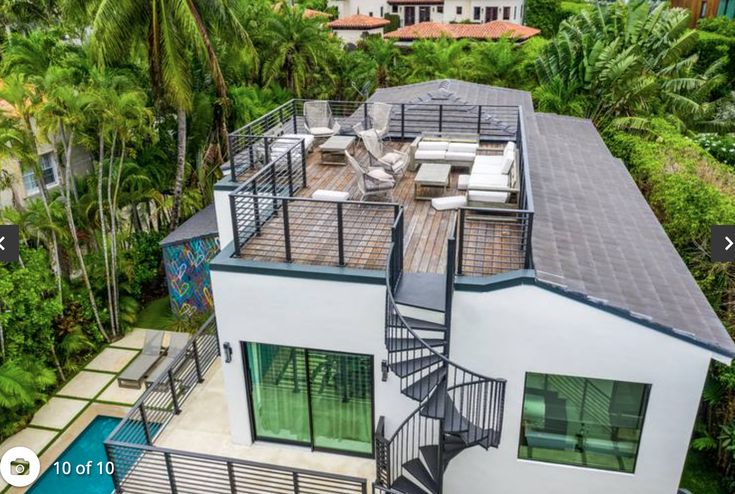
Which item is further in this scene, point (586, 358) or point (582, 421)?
point (582, 421)

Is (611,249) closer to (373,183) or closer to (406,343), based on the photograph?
(406,343)

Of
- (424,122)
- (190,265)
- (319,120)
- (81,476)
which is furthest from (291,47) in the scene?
(81,476)

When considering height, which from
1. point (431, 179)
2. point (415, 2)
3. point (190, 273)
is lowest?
point (190, 273)

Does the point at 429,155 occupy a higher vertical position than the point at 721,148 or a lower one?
higher

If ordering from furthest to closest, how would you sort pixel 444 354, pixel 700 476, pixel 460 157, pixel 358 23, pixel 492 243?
pixel 358 23 → pixel 460 157 → pixel 700 476 → pixel 492 243 → pixel 444 354

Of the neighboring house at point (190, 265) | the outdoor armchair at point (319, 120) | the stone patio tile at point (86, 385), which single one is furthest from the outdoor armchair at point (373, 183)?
the stone patio tile at point (86, 385)

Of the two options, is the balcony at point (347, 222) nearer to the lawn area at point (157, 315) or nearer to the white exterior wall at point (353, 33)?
the lawn area at point (157, 315)

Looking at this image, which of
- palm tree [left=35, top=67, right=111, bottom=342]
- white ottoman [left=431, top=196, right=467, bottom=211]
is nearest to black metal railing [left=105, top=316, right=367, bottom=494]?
white ottoman [left=431, top=196, right=467, bottom=211]
